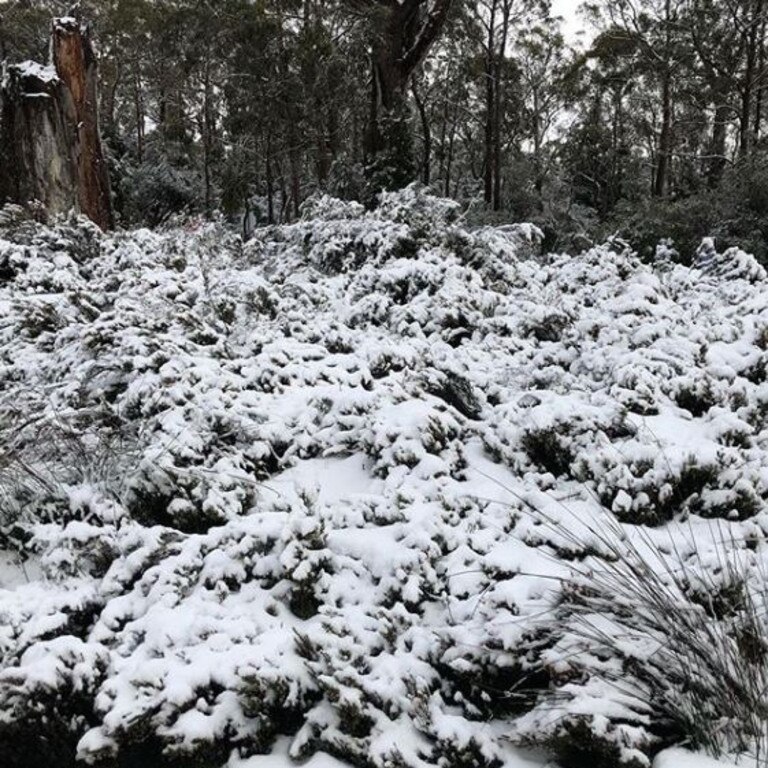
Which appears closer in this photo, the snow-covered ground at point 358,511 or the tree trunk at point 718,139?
the snow-covered ground at point 358,511

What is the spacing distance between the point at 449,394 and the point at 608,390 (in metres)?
0.83

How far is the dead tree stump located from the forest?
37 millimetres

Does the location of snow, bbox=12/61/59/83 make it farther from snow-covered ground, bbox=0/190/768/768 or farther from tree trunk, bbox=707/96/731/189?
tree trunk, bbox=707/96/731/189

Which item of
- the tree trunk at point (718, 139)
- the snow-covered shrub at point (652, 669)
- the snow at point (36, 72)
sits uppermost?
the tree trunk at point (718, 139)

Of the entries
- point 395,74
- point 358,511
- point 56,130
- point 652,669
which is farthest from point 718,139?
point 652,669

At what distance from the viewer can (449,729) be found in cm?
191

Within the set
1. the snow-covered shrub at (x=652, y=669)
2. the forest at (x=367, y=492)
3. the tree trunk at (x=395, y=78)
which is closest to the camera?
the snow-covered shrub at (x=652, y=669)

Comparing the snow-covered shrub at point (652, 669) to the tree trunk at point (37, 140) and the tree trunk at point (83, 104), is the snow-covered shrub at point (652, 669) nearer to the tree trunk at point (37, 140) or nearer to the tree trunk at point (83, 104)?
the tree trunk at point (37, 140)

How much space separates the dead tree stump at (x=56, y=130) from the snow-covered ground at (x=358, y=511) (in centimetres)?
249

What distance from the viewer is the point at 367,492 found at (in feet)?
9.71

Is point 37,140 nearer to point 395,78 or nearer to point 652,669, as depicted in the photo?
point 395,78

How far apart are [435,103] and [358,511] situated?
20910 millimetres

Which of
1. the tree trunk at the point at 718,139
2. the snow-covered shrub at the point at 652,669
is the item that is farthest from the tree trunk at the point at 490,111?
the snow-covered shrub at the point at 652,669

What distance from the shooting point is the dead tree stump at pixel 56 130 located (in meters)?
6.72
